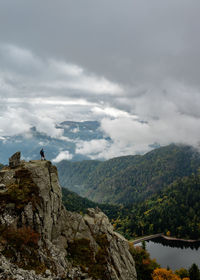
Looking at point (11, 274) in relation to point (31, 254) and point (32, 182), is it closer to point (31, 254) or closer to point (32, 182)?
point (31, 254)

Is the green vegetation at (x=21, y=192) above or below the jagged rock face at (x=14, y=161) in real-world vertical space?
below

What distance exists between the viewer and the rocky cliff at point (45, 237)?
41688mm

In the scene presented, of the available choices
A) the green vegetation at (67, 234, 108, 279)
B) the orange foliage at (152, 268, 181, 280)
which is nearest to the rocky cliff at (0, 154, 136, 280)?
the green vegetation at (67, 234, 108, 279)

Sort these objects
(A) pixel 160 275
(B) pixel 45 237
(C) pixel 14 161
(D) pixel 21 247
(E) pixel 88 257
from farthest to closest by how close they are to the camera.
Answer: (A) pixel 160 275, (C) pixel 14 161, (E) pixel 88 257, (B) pixel 45 237, (D) pixel 21 247

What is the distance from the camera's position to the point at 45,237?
5147 cm

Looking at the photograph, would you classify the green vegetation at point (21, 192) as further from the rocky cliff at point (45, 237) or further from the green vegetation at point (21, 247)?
the green vegetation at point (21, 247)

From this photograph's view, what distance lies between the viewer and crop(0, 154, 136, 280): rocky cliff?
4169cm

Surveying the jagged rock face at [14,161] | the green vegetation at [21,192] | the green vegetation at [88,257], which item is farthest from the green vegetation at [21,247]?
the jagged rock face at [14,161]

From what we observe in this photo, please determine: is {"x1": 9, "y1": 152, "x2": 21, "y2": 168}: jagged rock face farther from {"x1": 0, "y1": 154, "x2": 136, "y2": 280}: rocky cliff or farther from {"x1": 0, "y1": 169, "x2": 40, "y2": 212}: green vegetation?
{"x1": 0, "y1": 169, "x2": 40, "y2": 212}: green vegetation

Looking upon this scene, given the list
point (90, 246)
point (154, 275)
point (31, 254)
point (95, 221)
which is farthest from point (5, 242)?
point (154, 275)

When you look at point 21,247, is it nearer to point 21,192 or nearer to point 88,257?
point 21,192

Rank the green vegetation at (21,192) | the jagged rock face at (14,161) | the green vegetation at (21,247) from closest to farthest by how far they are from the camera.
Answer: the green vegetation at (21,247) < the green vegetation at (21,192) < the jagged rock face at (14,161)

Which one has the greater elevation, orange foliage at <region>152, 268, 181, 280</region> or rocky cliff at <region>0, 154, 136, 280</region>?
rocky cliff at <region>0, 154, 136, 280</region>

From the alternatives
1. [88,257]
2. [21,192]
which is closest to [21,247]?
[21,192]
